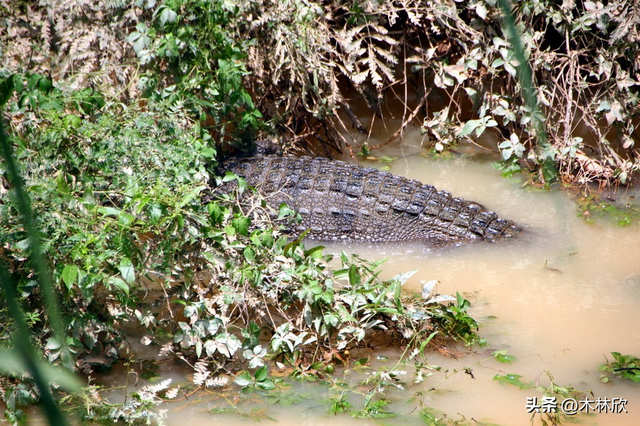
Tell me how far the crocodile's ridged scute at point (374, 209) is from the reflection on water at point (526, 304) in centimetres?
16

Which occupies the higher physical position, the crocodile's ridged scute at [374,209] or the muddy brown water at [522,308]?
the crocodile's ridged scute at [374,209]

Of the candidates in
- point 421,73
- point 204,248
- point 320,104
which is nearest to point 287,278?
point 204,248

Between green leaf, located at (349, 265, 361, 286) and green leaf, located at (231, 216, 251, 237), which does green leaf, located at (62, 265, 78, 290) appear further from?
green leaf, located at (349, 265, 361, 286)

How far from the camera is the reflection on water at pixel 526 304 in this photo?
114 inches

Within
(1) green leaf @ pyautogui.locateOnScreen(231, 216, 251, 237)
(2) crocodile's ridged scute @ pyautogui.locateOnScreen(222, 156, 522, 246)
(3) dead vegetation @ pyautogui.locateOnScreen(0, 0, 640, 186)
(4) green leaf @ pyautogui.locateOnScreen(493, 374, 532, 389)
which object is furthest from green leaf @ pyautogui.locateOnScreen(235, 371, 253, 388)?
(3) dead vegetation @ pyautogui.locateOnScreen(0, 0, 640, 186)

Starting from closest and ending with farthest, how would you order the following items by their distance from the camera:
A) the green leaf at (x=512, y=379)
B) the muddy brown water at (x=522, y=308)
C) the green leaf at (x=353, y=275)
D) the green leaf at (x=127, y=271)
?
the green leaf at (x=127, y=271), the muddy brown water at (x=522, y=308), the green leaf at (x=512, y=379), the green leaf at (x=353, y=275)

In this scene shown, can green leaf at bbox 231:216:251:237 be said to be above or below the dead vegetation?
below

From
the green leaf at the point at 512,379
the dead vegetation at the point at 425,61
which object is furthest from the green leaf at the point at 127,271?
the dead vegetation at the point at 425,61

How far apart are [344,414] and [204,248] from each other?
107cm

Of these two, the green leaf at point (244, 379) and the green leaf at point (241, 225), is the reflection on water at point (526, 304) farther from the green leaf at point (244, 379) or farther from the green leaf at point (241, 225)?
the green leaf at point (241, 225)

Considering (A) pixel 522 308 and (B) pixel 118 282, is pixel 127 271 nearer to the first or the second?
(B) pixel 118 282

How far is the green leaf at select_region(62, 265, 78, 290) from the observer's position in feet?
8.50

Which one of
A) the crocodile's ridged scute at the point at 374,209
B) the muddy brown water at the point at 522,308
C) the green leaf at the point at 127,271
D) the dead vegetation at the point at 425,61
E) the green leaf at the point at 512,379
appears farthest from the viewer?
the dead vegetation at the point at 425,61

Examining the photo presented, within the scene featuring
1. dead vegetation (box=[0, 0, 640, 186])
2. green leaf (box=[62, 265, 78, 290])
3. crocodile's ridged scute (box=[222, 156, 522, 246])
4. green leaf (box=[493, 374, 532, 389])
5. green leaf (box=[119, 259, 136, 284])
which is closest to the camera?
green leaf (box=[62, 265, 78, 290])
